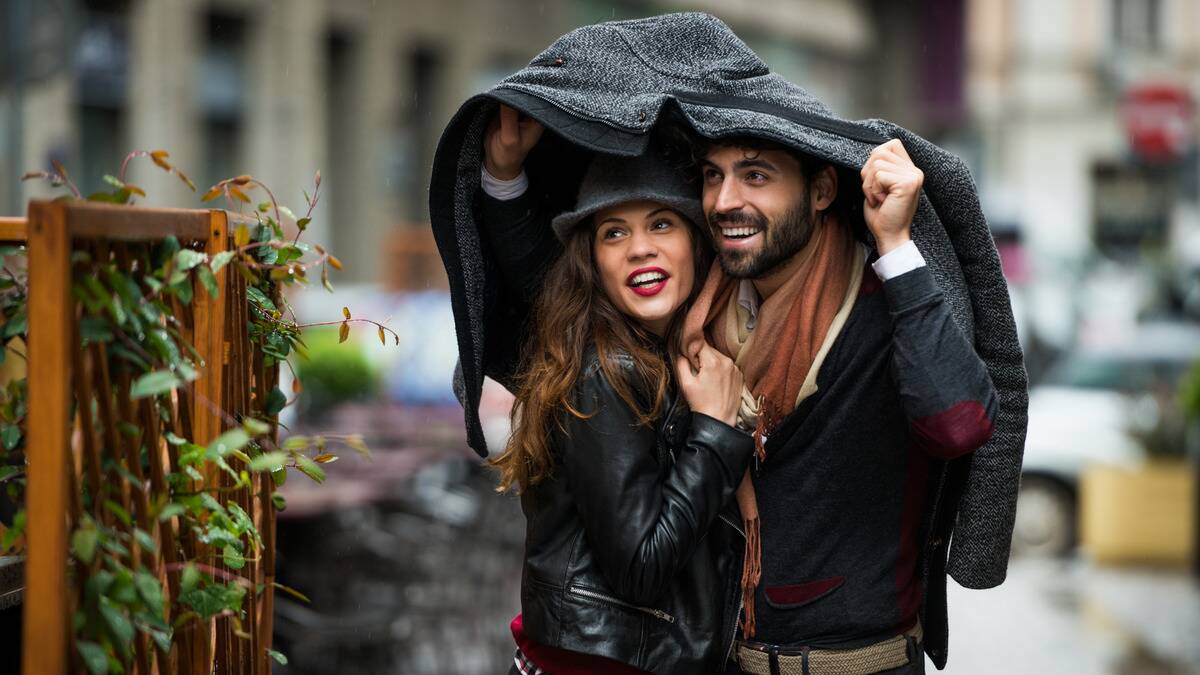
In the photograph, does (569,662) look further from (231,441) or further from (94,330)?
(94,330)

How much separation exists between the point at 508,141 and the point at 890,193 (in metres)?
0.77

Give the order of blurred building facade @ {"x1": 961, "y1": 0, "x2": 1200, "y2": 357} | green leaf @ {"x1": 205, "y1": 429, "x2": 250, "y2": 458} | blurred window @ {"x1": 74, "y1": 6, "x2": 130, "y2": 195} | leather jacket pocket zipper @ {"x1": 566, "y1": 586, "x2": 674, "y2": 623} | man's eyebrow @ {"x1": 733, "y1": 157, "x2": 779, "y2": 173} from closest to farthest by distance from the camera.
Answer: green leaf @ {"x1": 205, "y1": 429, "x2": 250, "y2": 458}
leather jacket pocket zipper @ {"x1": 566, "y1": 586, "x2": 674, "y2": 623}
man's eyebrow @ {"x1": 733, "y1": 157, "x2": 779, "y2": 173}
blurred window @ {"x1": 74, "y1": 6, "x2": 130, "y2": 195}
blurred building facade @ {"x1": 961, "y1": 0, "x2": 1200, "y2": 357}

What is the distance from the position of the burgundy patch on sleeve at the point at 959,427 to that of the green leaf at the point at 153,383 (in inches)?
53.4

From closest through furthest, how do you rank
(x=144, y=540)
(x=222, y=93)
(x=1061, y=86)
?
(x=144, y=540), (x=222, y=93), (x=1061, y=86)

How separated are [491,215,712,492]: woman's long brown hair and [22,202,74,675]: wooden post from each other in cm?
108

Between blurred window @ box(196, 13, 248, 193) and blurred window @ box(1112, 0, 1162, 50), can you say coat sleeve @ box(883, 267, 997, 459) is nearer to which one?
blurred window @ box(196, 13, 248, 193)

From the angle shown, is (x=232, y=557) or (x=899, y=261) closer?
(x=232, y=557)

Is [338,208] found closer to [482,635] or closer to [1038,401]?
[1038,401]

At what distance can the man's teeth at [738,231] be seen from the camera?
122 inches

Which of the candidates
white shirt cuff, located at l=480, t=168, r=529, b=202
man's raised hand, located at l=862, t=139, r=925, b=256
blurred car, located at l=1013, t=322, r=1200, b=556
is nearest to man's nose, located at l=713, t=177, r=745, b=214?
man's raised hand, located at l=862, t=139, r=925, b=256

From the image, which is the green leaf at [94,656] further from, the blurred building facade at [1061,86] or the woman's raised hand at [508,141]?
the blurred building facade at [1061,86]

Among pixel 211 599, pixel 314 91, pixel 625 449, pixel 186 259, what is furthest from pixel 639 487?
pixel 314 91

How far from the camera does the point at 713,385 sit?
10.1ft

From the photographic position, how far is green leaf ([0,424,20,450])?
2539 millimetres
